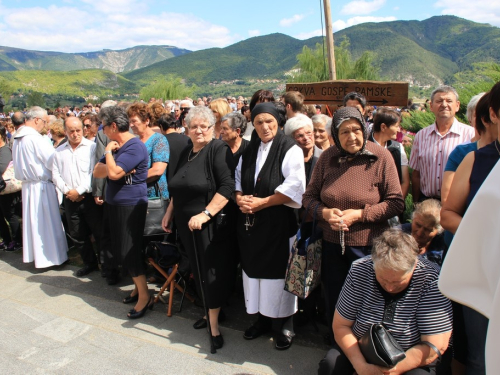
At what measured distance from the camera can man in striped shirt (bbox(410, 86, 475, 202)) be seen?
3.68 meters

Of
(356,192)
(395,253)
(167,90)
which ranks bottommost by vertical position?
(395,253)

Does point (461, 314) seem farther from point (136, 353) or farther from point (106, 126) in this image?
point (106, 126)

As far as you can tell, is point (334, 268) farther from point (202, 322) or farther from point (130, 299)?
point (130, 299)

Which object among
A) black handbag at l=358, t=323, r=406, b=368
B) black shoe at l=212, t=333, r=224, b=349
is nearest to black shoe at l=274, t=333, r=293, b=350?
black shoe at l=212, t=333, r=224, b=349

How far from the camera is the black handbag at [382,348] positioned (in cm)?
233

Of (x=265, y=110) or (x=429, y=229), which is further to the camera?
(x=265, y=110)

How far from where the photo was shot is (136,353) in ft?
11.5

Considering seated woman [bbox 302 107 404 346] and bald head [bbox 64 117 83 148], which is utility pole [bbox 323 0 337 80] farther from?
seated woman [bbox 302 107 404 346]

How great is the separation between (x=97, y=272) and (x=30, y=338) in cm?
156

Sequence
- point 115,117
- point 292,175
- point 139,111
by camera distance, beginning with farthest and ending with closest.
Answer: point 139,111 < point 115,117 < point 292,175

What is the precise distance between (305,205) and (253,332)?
1321mm

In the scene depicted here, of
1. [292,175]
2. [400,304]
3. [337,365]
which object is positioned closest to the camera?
[400,304]

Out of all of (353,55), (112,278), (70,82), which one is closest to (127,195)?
(112,278)

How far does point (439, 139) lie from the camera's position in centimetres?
373
